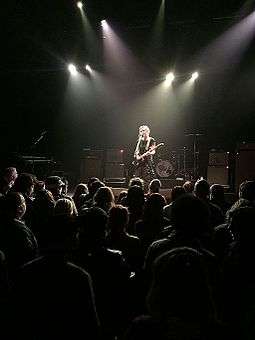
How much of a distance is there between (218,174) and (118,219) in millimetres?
10784

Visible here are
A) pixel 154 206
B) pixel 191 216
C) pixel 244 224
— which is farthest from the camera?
pixel 154 206

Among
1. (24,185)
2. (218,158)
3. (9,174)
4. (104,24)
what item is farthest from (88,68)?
(24,185)

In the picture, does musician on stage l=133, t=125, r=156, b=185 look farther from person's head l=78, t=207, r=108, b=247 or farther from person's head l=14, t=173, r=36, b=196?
person's head l=78, t=207, r=108, b=247

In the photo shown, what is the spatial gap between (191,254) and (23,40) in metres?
12.7

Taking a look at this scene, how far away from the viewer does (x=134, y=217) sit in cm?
430

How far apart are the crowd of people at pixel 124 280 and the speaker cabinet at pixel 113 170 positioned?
1116 centimetres

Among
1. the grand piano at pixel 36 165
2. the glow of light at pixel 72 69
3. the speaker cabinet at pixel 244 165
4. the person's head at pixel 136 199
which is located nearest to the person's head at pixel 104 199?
the person's head at pixel 136 199

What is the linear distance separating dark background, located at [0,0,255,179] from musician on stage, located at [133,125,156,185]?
2213 millimetres

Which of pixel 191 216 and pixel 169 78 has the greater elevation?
pixel 169 78

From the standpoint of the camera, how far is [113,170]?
48.4 feet

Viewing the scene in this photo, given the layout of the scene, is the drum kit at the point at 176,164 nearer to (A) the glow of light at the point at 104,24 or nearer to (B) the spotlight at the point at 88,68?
(B) the spotlight at the point at 88,68

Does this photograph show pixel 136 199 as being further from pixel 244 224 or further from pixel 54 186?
pixel 244 224

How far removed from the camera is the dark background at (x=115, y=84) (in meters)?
11.4

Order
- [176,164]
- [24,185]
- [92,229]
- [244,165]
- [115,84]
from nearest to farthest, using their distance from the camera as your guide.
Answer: [92,229] → [24,185] → [244,165] → [176,164] → [115,84]
